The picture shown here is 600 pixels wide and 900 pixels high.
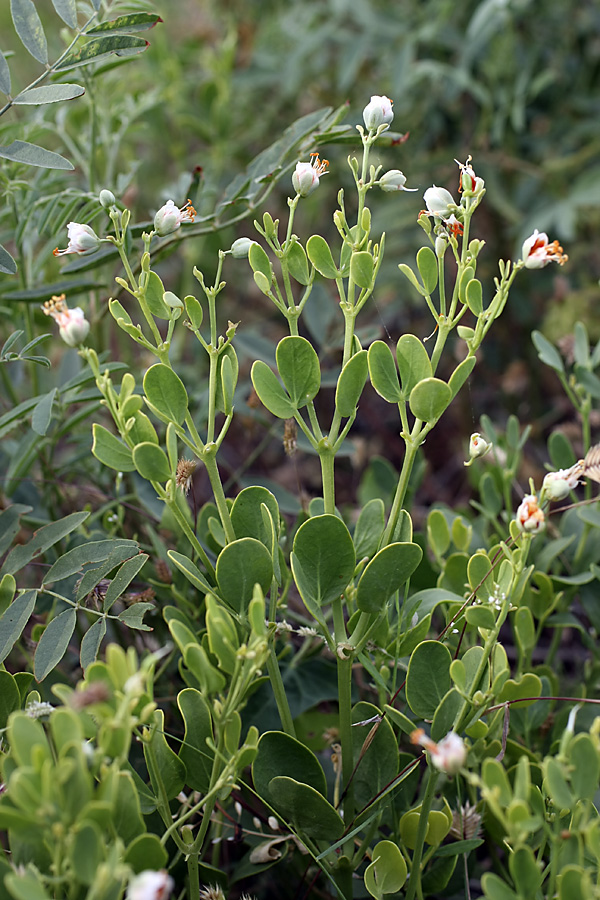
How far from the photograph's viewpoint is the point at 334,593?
0.51 meters

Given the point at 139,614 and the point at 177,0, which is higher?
the point at 177,0

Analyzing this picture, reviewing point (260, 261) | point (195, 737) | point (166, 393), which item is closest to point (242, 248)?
point (260, 261)

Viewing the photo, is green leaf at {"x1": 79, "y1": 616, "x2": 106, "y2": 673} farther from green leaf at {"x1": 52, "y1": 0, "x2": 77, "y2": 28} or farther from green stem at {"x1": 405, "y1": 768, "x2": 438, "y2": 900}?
green leaf at {"x1": 52, "y1": 0, "x2": 77, "y2": 28}

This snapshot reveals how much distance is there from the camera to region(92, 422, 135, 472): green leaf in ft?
Result: 1.65

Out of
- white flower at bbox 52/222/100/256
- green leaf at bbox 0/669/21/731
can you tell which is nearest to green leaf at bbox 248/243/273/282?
white flower at bbox 52/222/100/256

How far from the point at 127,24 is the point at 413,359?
0.39 meters

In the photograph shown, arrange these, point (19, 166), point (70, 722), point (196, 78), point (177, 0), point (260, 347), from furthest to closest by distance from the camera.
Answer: point (177, 0)
point (196, 78)
point (260, 347)
point (19, 166)
point (70, 722)

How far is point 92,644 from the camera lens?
551 mm

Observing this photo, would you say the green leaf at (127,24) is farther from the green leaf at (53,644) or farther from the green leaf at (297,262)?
the green leaf at (53,644)

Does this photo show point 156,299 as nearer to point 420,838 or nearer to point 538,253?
point 538,253

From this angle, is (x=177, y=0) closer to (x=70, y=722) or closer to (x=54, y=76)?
(x=54, y=76)

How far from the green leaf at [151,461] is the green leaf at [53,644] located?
16 centimetres

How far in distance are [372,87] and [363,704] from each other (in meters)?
1.45

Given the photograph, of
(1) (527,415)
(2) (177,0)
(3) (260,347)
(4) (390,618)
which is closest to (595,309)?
(1) (527,415)
